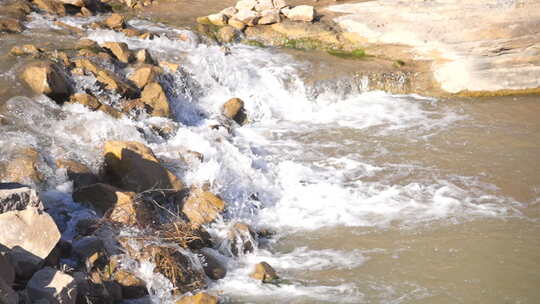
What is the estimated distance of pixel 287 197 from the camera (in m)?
7.14

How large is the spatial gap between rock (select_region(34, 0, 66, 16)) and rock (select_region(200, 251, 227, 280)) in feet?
25.5

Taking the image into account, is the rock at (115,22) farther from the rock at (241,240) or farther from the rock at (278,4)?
the rock at (241,240)

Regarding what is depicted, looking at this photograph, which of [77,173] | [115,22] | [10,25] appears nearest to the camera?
[77,173]

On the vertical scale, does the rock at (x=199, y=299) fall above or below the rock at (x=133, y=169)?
below

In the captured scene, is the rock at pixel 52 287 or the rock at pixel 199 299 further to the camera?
the rock at pixel 199 299

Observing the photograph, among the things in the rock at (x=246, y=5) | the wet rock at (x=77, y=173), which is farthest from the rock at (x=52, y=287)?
the rock at (x=246, y=5)

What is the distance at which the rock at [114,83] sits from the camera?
27.6 ft

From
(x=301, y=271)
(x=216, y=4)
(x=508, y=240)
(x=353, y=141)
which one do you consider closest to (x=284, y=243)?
(x=301, y=271)

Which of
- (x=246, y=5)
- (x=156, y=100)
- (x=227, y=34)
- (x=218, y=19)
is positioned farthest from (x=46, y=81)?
(x=246, y=5)

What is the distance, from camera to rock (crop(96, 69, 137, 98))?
840cm

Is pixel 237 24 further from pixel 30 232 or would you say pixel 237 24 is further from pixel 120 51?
pixel 30 232

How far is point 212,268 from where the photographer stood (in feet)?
17.8

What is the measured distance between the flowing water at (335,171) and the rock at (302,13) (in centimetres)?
153

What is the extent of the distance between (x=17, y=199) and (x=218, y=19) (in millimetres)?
8495
